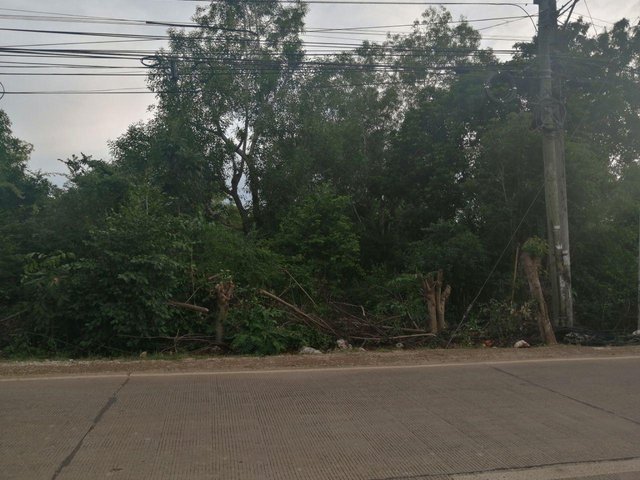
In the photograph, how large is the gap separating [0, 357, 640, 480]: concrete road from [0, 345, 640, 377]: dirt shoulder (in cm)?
60

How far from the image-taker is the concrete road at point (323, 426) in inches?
181

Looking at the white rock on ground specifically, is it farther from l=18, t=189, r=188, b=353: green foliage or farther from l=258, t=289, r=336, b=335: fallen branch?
l=18, t=189, r=188, b=353: green foliage

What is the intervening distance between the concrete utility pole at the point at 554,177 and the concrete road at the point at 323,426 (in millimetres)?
4248

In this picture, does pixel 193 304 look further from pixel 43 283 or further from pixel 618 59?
pixel 618 59

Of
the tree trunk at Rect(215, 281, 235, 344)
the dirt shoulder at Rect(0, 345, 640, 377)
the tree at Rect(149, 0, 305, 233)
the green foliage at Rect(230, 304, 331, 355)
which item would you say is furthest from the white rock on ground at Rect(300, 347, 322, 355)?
the tree at Rect(149, 0, 305, 233)

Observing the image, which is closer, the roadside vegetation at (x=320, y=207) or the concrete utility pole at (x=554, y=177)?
the roadside vegetation at (x=320, y=207)

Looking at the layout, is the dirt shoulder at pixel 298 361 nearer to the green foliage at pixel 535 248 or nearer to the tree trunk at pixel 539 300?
the tree trunk at pixel 539 300

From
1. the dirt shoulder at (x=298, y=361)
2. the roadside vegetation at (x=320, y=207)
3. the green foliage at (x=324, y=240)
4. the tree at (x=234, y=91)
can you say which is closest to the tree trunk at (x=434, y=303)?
the roadside vegetation at (x=320, y=207)

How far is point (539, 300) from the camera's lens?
1181 centimetres

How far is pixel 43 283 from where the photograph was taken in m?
10.8

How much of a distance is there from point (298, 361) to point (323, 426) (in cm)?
373

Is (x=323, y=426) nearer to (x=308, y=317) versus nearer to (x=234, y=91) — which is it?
(x=308, y=317)

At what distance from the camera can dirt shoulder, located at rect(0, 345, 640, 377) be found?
8.61 meters

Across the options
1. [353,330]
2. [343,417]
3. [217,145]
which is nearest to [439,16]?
[217,145]
